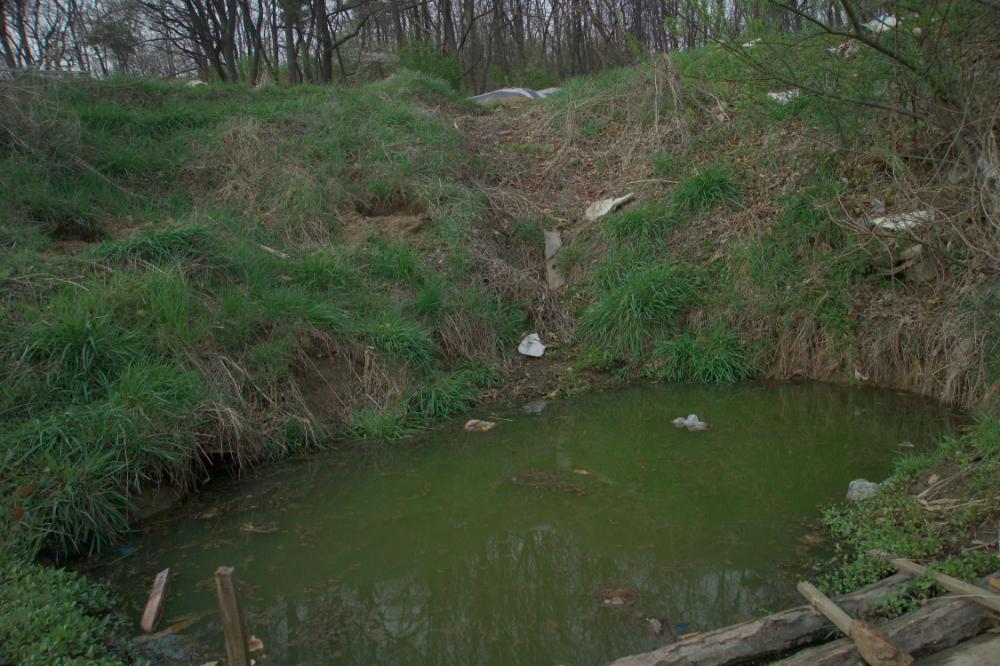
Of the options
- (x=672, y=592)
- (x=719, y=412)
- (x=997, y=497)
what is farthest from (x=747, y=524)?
(x=719, y=412)

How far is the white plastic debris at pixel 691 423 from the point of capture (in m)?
6.12

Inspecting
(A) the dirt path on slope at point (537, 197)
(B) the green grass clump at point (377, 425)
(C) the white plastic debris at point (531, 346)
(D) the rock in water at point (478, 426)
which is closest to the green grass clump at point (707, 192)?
(A) the dirt path on slope at point (537, 197)

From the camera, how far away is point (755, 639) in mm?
3139

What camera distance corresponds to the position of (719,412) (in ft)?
21.3

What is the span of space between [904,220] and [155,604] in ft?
21.2

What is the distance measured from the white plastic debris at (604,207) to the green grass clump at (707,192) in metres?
0.65

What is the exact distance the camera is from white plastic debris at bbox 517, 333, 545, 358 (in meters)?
7.71

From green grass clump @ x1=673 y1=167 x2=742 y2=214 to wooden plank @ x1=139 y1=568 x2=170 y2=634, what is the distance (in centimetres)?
660

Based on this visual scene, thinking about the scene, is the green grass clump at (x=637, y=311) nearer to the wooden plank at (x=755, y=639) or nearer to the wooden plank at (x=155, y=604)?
the wooden plank at (x=755, y=639)

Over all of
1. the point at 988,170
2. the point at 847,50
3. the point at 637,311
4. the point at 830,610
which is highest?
the point at 847,50

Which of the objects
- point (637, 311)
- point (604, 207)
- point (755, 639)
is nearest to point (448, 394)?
point (637, 311)

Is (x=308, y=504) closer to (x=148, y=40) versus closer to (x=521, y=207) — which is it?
(x=521, y=207)

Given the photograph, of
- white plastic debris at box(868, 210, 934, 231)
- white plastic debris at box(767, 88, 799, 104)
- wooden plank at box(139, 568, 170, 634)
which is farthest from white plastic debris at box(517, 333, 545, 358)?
wooden plank at box(139, 568, 170, 634)

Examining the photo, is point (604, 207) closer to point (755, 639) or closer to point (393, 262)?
point (393, 262)
